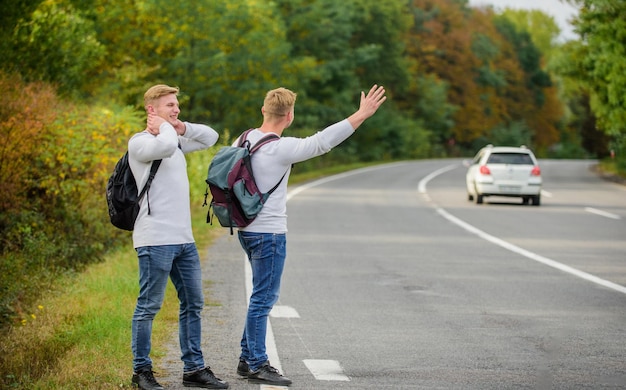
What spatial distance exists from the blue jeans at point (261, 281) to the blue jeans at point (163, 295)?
0.35m

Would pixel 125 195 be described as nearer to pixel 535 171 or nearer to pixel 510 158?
pixel 535 171

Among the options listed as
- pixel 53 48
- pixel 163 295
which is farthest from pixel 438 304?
pixel 53 48

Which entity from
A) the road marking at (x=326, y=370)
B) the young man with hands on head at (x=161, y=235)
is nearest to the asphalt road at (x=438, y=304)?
the road marking at (x=326, y=370)

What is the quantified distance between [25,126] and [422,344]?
32.9ft

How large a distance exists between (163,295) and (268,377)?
0.86 meters

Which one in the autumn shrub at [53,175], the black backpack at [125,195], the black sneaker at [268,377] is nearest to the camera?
the black backpack at [125,195]

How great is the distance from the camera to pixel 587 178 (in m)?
46.3

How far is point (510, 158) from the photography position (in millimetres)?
29766

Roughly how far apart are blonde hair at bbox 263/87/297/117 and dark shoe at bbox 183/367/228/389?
170 centimetres

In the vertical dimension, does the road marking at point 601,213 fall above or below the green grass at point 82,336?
below

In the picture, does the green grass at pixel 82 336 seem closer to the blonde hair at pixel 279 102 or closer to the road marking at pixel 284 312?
the road marking at pixel 284 312

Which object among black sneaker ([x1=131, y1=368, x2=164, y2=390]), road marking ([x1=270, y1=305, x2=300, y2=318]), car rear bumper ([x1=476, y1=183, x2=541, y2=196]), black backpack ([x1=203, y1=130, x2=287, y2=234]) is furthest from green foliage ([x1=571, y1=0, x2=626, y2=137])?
black sneaker ([x1=131, y1=368, x2=164, y2=390])

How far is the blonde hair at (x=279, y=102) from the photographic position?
7094 mm

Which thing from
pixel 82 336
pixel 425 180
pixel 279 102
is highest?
pixel 279 102
